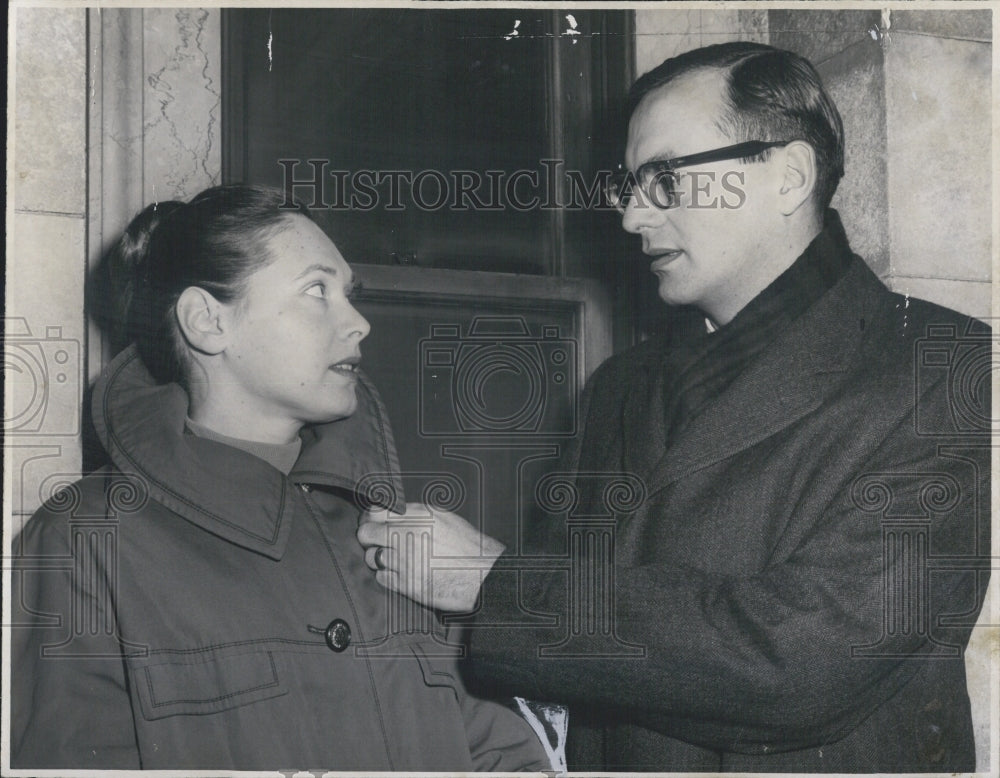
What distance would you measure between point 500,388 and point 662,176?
0.57 m

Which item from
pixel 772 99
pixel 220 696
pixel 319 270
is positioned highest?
pixel 772 99

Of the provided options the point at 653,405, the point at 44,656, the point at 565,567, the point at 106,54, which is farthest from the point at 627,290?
the point at 44,656

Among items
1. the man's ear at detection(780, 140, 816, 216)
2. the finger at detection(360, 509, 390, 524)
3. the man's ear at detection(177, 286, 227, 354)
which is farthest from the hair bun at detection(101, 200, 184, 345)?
the man's ear at detection(780, 140, 816, 216)

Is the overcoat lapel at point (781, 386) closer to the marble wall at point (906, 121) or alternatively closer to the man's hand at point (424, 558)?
the marble wall at point (906, 121)

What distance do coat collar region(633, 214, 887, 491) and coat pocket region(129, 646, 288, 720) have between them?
882mm

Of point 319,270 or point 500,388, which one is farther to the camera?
point 500,388

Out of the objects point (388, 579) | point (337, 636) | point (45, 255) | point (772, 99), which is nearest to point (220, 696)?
point (337, 636)

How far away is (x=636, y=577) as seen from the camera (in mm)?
2727

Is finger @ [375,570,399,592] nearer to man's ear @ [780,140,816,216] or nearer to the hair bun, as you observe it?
the hair bun

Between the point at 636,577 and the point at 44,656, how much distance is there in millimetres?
1187

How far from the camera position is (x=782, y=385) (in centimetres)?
278

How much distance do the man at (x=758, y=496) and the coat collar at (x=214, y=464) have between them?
0.64ft

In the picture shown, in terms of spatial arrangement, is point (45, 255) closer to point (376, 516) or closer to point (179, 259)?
point (179, 259)

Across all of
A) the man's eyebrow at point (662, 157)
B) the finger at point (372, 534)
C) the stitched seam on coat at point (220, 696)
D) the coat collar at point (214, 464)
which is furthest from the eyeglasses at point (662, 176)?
the stitched seam on coat at point (220, 696)
